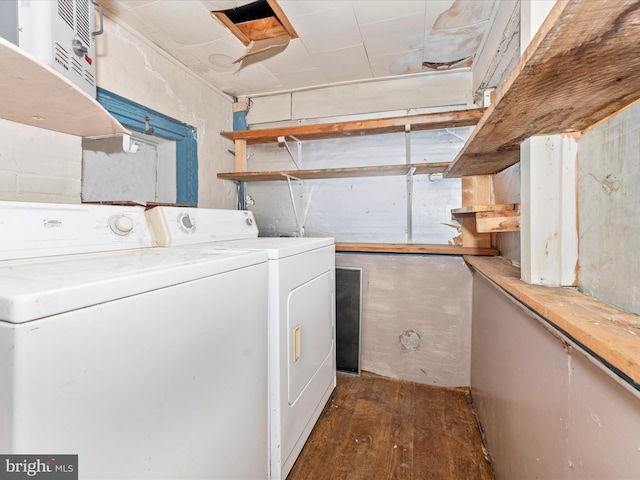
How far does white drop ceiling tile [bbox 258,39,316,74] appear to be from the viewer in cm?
193

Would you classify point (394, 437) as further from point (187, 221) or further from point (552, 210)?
point (187, 221)

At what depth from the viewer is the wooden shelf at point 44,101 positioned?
0.89 metres

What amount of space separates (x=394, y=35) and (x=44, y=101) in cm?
169

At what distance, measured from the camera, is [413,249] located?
2.13m

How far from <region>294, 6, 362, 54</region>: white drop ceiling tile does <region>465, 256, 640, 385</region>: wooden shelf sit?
154 centimetres

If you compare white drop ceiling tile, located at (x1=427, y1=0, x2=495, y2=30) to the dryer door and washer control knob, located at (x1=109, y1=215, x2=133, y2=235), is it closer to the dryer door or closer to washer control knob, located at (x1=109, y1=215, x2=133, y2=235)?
the dryer door

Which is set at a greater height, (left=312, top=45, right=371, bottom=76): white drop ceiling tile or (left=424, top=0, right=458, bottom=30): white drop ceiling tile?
(left=312, top=45, right=371, bottom=76): white drop ceiling tile

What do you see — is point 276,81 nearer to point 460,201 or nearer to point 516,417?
point 460,201

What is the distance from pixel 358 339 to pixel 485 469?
102cm

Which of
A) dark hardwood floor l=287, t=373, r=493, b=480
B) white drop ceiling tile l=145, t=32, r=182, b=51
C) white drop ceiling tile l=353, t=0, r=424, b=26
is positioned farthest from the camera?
white drop ceiling tile l=145, t=32, r=182, b=51

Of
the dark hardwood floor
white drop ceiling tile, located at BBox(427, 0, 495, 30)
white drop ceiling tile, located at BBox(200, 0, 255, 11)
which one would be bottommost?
the dark hardwood floor

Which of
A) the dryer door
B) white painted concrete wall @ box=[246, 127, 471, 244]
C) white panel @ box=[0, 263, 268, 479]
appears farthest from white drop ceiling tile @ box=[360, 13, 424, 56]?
white panel @ box=[0, 263, 268, 479]

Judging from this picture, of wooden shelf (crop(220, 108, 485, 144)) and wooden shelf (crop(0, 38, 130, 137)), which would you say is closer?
wooden shelf (crop(0, 38, 130, 137))

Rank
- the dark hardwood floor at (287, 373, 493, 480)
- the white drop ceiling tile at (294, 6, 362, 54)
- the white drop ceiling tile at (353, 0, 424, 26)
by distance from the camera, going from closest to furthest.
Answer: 1. the dark hardwood floor at (287, 373, 493, 480)
2. the white drop ceiling tile at (353, 0, 424, 26)
3. the white drop ceiling tile at (294, 6, 362, 54)
